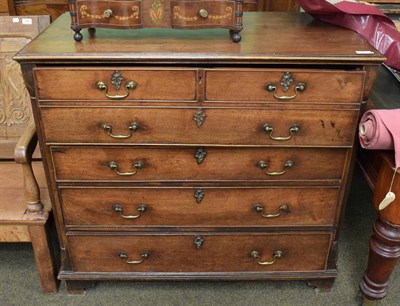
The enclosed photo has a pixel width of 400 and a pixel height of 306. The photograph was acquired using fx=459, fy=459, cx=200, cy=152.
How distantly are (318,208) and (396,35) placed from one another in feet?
2.10

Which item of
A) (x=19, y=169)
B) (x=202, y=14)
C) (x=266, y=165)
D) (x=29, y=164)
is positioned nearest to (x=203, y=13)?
(x=202, y=14)

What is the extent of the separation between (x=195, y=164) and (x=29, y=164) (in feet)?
1.84

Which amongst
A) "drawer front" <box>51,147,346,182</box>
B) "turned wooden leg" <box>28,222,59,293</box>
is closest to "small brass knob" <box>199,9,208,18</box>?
"drawer front" <box>51,147,346,182</box>

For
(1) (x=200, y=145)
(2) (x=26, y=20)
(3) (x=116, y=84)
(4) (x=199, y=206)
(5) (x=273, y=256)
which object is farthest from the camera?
(2) (x=26, y=20)

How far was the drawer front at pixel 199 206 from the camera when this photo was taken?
5.18 feet

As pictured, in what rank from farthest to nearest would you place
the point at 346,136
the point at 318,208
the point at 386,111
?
the point at 318,208, the point at 346,136, the point at 386,111

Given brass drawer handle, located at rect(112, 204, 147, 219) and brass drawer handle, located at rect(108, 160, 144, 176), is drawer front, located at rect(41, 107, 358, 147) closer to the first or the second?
brass drawer handle, located at rect(108, 160, 144, 176)

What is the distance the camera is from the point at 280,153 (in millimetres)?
1504

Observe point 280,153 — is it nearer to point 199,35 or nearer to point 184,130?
point 184,130

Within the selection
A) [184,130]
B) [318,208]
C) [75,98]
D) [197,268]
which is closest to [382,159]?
[318,208]

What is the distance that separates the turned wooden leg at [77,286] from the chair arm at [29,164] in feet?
1.07

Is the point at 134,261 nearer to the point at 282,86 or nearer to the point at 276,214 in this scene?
the point at 276,214

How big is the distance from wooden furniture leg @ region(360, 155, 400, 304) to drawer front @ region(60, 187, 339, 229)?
0.55 ft

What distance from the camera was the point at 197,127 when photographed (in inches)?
56.3
